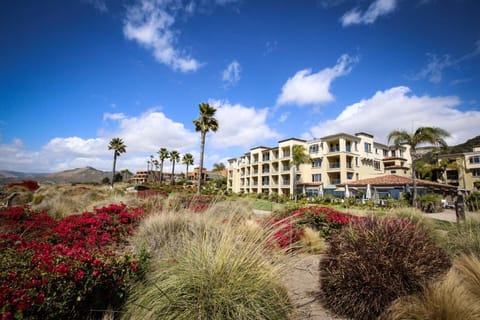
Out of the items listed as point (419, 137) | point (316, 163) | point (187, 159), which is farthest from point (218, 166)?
point (419, 137)

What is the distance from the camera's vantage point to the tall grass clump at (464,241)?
470cm

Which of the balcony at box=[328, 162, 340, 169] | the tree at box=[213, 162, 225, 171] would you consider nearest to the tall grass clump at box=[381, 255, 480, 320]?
the balcony at box=[328, 162, 340, 169]

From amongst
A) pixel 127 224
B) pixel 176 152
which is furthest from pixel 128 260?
pixel 176 152

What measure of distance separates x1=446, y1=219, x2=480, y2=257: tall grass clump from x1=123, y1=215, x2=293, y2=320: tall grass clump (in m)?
4.26

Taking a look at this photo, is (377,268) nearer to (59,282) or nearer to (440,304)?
(440,304)

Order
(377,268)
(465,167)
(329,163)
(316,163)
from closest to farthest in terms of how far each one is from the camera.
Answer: (377,268) < (329,163) < (316,163) < (465,167)

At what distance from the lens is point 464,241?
4945 mm

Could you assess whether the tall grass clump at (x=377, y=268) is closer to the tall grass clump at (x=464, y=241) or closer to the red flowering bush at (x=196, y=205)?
the tall grass clump at (x=464, y=241)

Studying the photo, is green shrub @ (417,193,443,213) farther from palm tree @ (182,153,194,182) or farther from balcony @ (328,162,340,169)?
palm tree @ (182,153,194,182)

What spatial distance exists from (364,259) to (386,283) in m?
0.38

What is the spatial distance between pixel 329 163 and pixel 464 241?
39.1m

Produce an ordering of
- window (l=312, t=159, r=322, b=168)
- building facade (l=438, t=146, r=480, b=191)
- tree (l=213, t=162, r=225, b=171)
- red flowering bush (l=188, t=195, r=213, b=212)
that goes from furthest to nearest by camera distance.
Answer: tree (l=213, t=162, r=225, b=171)
building facade (l=438, t=146, r=480, b=191)
window (l=312, t=159, r=322, b=168)
red flowering bush (l=188, t=195, r=213, b=212)

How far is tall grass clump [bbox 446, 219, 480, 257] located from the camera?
470 cm

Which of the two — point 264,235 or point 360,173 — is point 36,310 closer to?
point 264,235
